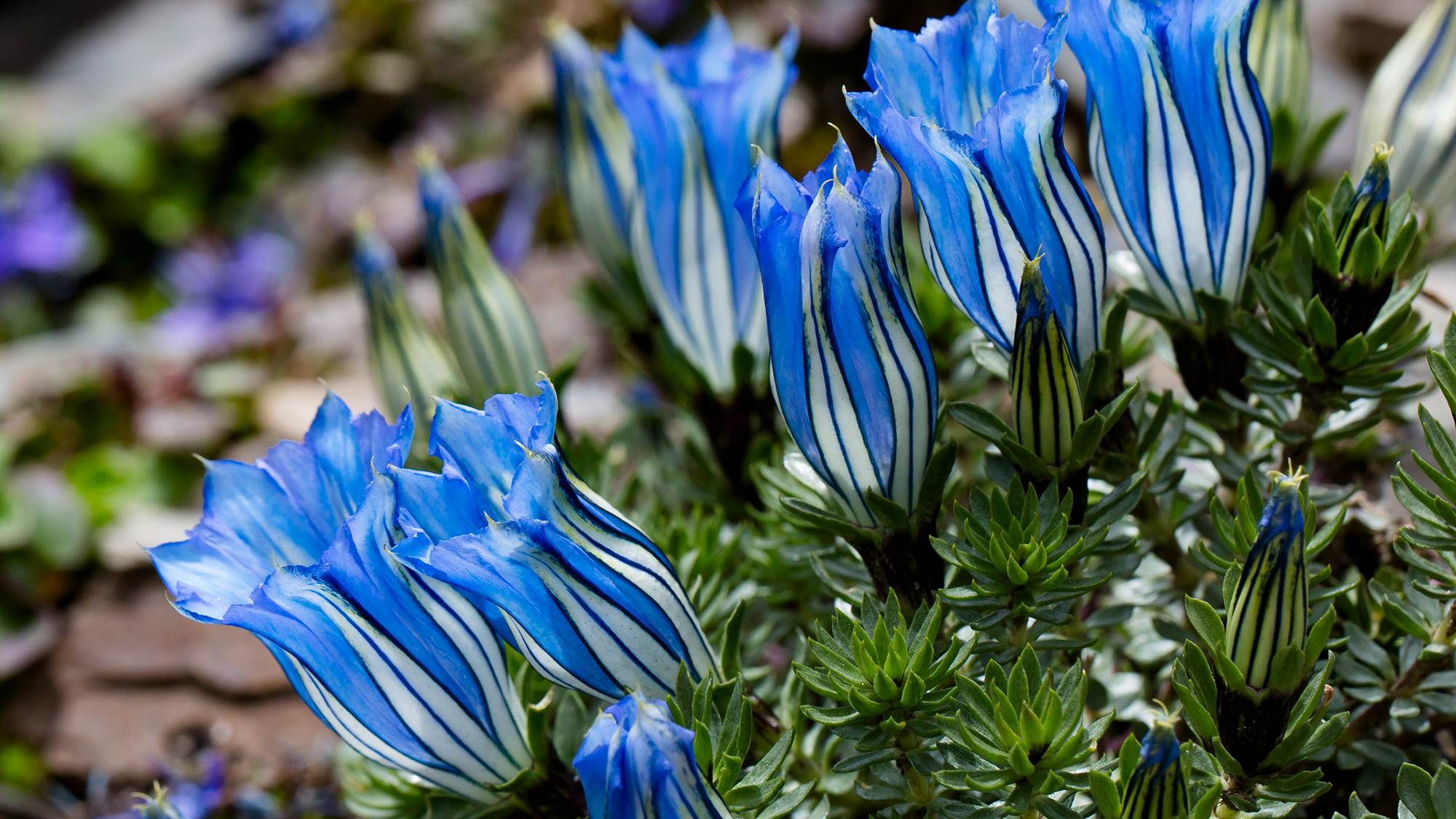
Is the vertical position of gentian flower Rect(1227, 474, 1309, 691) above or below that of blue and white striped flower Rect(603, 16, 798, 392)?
below

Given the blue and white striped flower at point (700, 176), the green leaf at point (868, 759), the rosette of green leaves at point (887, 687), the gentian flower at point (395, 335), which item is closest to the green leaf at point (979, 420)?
the rosette of green leaves at point (887, 687)

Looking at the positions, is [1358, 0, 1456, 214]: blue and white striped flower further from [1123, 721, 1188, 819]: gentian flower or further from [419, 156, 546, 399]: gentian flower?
[419, 156, 546, 399]: gentian flower

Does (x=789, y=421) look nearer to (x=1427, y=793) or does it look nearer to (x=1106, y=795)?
(x=1106, y=795)

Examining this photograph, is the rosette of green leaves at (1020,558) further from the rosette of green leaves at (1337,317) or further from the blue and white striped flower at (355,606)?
the blue and white striped flower at (355,606)

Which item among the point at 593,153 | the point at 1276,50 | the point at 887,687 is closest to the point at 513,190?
the point at 593,153

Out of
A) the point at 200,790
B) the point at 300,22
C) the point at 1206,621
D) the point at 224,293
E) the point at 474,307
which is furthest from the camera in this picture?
the point at 300,22

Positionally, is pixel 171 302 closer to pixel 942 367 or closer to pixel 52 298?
pixel 52 298

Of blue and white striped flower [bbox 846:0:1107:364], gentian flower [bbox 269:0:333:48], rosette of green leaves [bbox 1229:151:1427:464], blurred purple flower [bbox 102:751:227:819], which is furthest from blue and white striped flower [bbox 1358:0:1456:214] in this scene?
gentian flower [bbox 269:0:333:48]
